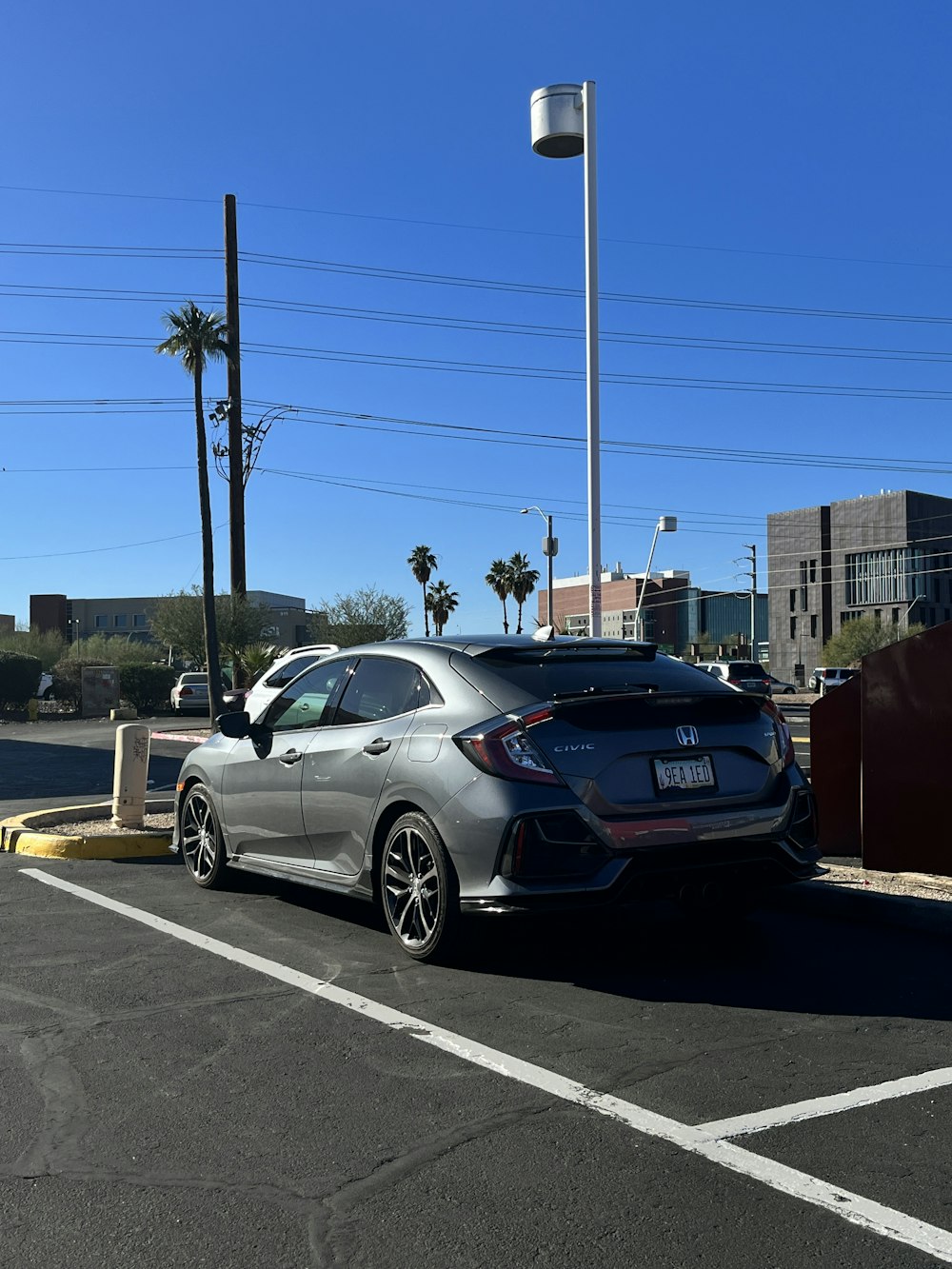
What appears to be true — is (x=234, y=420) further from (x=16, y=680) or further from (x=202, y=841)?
(x=202, y=841)

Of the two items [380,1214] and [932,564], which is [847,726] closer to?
[380,1214]


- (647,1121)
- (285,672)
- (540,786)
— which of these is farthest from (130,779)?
(647,1121)

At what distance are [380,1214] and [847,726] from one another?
587 cm

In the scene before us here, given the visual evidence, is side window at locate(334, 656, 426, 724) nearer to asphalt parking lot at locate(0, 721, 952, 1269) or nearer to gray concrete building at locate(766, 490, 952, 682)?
asphalt parking lot at locate(0, 721, 952, 1269)

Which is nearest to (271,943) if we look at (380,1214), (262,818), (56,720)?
(262,818)

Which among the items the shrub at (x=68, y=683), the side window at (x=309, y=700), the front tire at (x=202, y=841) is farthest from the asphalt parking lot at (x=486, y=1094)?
the shrub at (x=68, y=683)

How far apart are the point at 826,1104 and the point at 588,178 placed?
39.3 ft

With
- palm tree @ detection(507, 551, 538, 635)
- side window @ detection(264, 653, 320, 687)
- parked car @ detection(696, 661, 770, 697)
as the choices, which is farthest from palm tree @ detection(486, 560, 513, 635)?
side window @ detection(264, 653, 320, 687)

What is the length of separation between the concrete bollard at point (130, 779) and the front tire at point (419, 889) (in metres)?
4.93

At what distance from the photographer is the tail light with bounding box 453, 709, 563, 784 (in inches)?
214

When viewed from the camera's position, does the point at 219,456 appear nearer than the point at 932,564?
Yes

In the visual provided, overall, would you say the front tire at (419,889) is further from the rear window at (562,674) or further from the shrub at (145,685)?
the shrub at (145,685)

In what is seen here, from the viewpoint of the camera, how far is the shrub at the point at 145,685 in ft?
151

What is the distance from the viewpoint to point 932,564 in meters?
94.2
